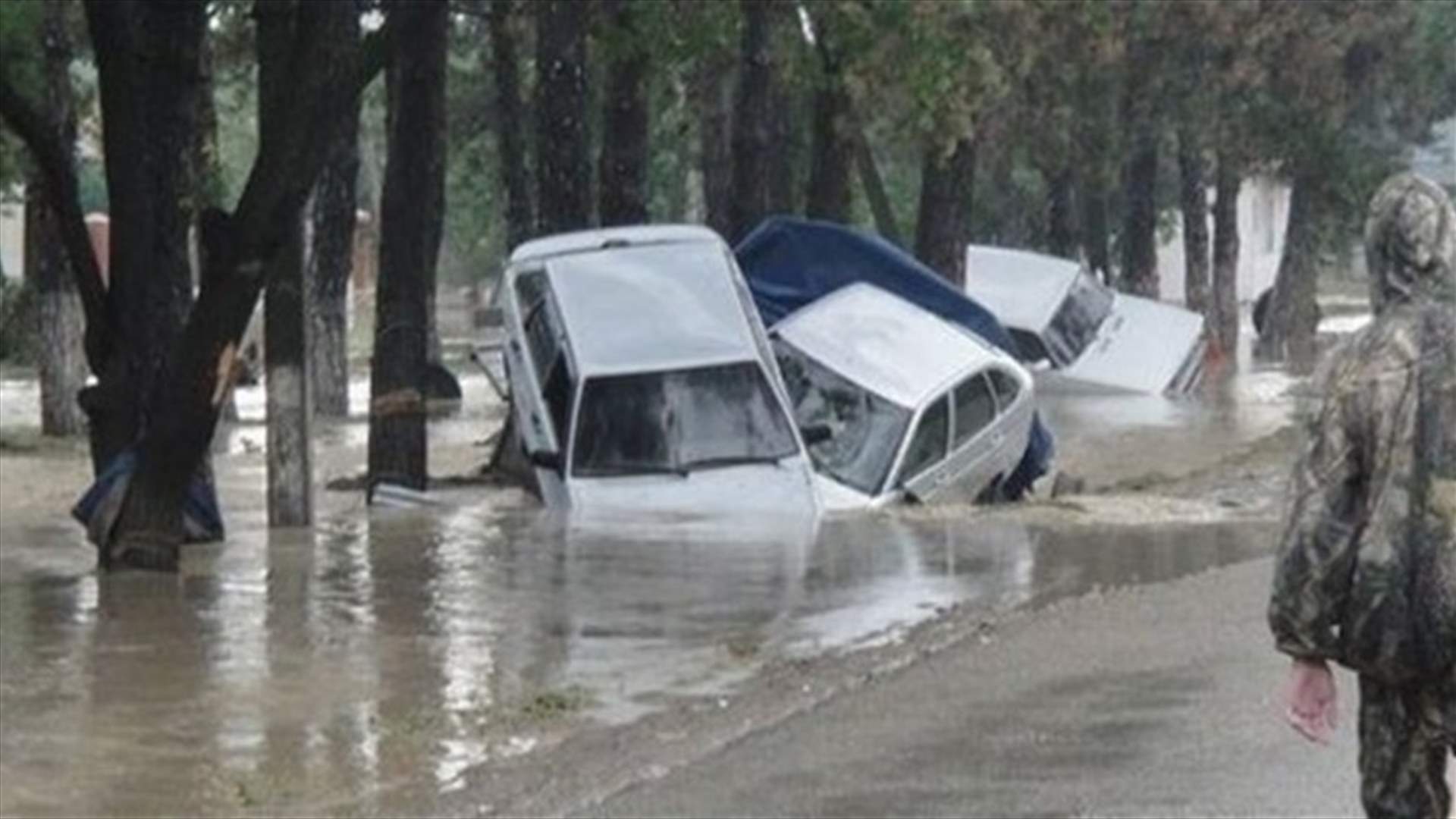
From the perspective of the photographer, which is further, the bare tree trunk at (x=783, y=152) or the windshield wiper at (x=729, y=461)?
the bare tree trunk at (x=783, y=152)

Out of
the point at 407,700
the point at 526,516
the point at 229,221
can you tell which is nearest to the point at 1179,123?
the point at 526,516

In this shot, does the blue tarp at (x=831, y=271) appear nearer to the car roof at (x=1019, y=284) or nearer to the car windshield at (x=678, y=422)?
the car windshield at (x=678, y=422)

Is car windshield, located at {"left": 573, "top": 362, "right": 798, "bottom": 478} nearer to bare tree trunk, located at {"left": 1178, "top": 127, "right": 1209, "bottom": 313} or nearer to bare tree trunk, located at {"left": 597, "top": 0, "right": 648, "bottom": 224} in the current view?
bare tree trunk, located at {"left": 597, "top": 0, "right": 648, "bottom": 224}

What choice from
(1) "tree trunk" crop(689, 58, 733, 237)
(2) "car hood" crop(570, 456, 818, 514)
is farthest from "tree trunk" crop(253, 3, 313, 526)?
(1) "tree trunk" crop(689, 58, 733, 237)

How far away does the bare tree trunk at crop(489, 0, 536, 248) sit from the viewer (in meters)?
→ 48.0

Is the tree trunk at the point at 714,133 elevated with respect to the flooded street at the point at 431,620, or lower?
elevated

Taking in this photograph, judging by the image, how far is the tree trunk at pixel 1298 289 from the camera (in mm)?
62656

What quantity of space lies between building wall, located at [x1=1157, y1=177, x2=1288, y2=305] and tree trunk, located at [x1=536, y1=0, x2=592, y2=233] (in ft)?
192

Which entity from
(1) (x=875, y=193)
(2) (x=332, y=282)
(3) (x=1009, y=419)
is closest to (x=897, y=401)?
(3) (x=1009, y=419)

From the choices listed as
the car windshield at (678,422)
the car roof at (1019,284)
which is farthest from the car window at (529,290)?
the car roof at (1019,284)

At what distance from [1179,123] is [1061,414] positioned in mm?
13953

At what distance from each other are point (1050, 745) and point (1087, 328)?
38988 millimetres

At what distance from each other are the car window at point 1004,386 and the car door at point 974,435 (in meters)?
0.10

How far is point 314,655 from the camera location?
16859 millimetres
